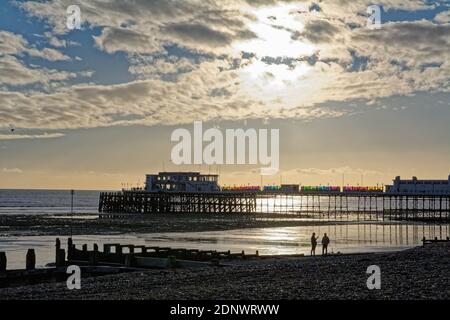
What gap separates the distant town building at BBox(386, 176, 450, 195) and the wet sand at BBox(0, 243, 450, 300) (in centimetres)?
9086

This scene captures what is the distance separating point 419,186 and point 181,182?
165 ft

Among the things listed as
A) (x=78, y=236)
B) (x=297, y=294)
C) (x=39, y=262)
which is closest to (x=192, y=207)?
(x=78, y=236)

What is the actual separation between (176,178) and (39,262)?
334ft

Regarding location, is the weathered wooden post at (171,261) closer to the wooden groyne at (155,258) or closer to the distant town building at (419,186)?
the wooden groyne at (155,258)

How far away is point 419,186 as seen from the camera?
380ft

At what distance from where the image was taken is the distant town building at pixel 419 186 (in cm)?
11300

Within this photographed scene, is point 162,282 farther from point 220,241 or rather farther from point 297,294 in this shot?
point 220,241

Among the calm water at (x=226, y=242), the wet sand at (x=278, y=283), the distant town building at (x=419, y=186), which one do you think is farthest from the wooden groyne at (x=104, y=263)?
the distant town building at (x=419, y=186)

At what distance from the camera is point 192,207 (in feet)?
437

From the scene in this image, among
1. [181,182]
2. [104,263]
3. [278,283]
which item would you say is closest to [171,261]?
[104,263]

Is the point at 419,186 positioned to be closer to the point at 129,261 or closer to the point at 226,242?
the point at 226,242
